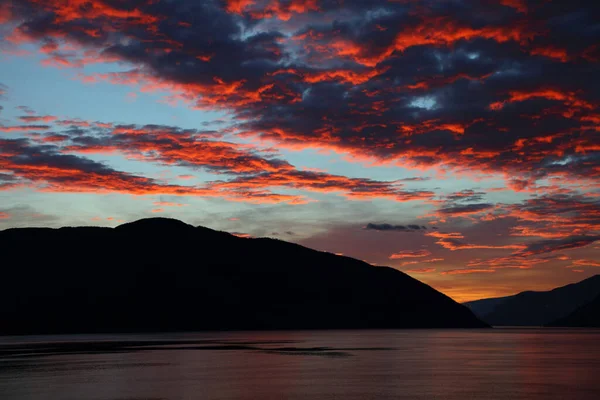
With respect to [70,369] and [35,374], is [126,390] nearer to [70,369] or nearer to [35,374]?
[35,374]

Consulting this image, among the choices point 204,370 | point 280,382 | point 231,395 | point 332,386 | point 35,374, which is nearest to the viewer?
point 231,395

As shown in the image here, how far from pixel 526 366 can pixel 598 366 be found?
678 centimetres

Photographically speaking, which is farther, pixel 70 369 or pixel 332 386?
pixel 70 369

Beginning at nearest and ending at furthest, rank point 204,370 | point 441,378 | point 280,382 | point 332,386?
1. point 332,386
2. point 280,382
3. point 441,378
4. point 204,370

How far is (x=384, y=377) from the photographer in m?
51.5

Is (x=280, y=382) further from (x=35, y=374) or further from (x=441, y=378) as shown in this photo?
(x=35, y=374)

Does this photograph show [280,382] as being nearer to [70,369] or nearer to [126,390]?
[126,390]

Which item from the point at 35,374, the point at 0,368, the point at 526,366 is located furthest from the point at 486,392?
the point at 0,368

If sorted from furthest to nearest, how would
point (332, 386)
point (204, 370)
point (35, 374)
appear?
point (204, 370) < point (35, 374) < point (332, 386)

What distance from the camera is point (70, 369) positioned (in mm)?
60469

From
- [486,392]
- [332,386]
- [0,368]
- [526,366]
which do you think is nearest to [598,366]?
[526,366]

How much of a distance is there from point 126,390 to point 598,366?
4629 centimetres

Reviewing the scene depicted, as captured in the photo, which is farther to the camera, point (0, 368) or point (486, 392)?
point (0, 368)

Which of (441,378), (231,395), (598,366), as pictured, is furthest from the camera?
(598,366)
